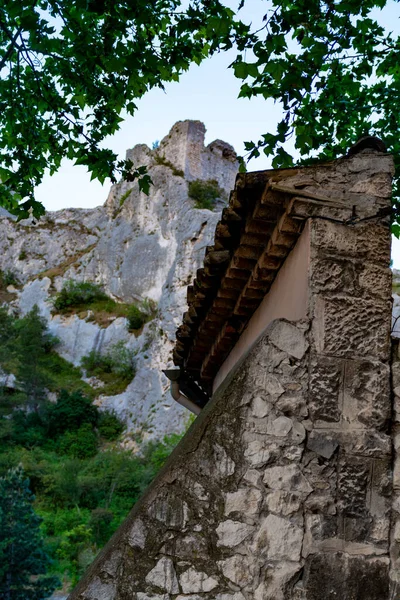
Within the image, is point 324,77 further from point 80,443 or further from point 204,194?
point 204,194

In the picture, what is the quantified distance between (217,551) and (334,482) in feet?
1.87

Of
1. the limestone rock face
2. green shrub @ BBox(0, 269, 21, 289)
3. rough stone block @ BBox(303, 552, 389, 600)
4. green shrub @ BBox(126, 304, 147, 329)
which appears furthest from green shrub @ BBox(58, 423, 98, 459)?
rough stone block @ BBox(303, 552, 389, 600)

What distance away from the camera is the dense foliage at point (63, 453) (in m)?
16.5

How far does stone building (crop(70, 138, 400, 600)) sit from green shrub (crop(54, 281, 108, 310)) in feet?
114

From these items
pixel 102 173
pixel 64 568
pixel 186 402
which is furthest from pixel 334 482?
pixel 64 568

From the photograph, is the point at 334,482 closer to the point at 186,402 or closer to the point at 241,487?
the point at 241,487

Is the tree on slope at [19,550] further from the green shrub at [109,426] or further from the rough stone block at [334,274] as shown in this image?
the green shrub at [109,426]

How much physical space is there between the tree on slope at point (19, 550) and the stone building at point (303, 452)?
10.6 m

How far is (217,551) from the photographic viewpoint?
253cm

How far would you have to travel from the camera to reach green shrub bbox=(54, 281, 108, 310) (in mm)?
36969

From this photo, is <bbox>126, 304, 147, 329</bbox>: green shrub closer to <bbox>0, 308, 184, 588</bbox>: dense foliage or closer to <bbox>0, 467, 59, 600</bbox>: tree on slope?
<bbox>0, 308, 184, 588</bbox>: dense foliage

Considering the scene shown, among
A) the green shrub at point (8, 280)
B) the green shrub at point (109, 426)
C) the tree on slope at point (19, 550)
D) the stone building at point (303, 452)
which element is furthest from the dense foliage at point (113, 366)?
the stone building at point (303, 452)

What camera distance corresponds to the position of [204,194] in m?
32.4

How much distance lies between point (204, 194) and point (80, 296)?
33.9 feet
